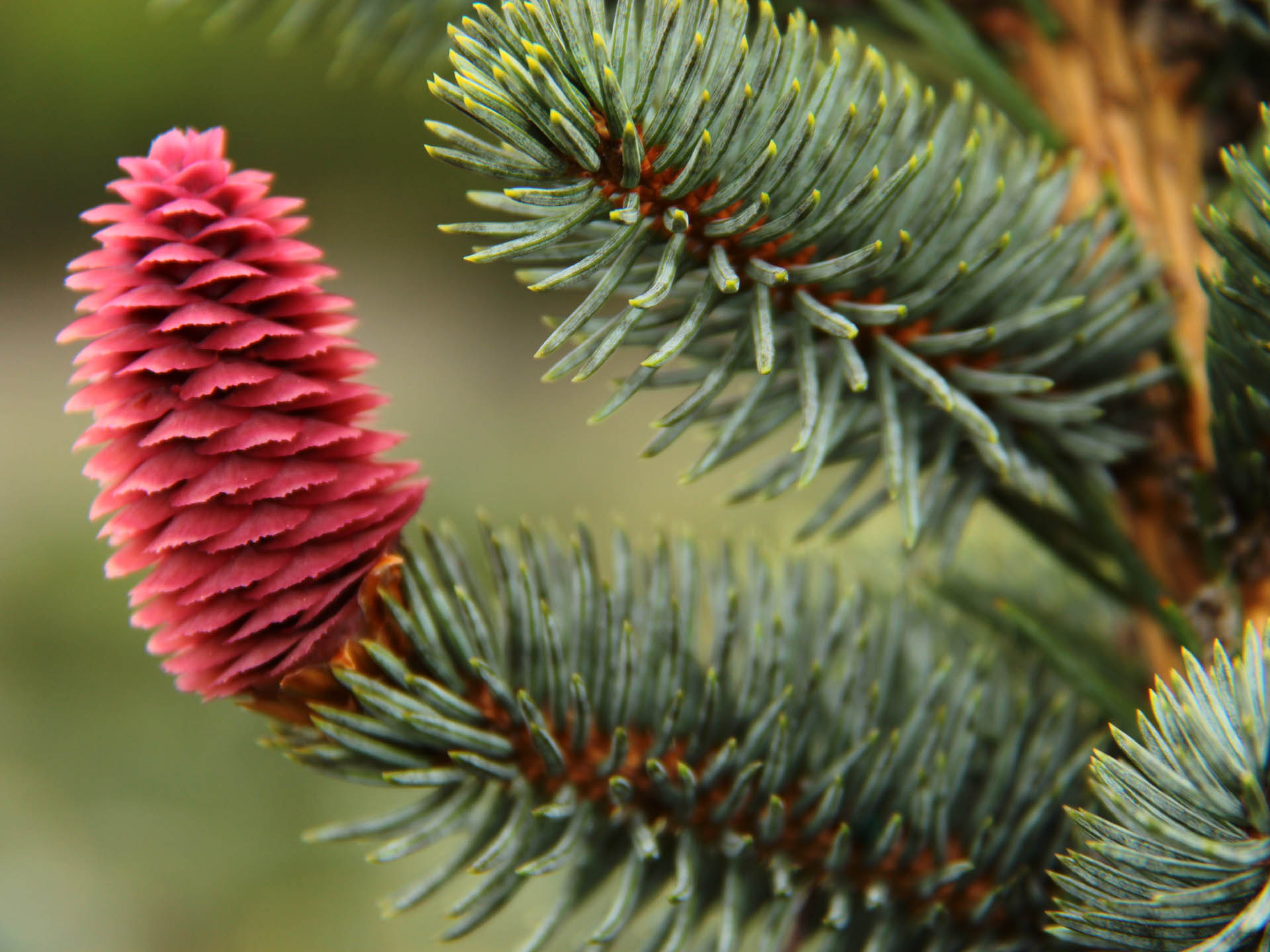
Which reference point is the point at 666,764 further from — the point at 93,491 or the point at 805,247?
the point at 93,491

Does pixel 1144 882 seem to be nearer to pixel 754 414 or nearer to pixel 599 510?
pixel 754 414

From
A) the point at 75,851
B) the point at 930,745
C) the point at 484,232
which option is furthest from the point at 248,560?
the point at 75,851

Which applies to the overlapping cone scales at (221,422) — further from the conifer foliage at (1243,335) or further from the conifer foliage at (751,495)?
the conifer foliage at (1243,335)

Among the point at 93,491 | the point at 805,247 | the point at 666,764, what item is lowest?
the point at 93,491

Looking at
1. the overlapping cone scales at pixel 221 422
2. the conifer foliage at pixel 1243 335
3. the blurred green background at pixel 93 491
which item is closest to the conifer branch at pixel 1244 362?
the conifer foliage at pixel 1243 335

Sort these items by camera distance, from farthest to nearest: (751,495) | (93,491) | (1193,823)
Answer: (93,491) < (751,495) < (1193,823)

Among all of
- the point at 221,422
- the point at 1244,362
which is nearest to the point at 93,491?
the point at 221,422

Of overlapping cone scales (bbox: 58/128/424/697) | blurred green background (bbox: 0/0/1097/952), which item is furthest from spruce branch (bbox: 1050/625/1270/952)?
blurred green background (bbox: 0/0/1097/952)
